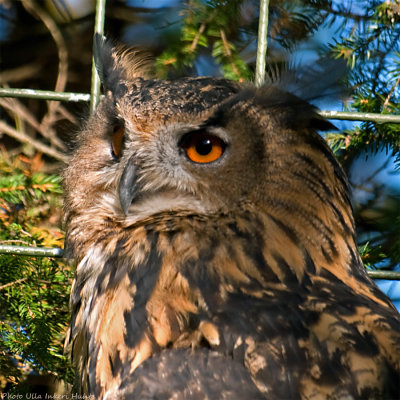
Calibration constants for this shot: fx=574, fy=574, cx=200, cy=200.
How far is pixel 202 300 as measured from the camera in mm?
1334

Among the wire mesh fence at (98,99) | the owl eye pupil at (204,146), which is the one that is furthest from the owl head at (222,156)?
the wire mesh fence at (98,99)

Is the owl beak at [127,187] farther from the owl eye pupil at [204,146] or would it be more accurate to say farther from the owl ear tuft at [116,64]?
the owl ear tuft at [116,64]

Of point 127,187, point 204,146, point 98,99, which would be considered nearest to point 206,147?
point 204,146

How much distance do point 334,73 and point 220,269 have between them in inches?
25.4

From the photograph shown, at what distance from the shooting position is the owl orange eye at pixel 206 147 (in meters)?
1.50

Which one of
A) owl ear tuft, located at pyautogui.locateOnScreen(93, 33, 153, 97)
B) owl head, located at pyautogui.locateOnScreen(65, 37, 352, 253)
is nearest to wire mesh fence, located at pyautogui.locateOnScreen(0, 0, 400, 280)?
owl ear tuft, located at pyautogui.locateOnScreen(93, 33, 153, 97)

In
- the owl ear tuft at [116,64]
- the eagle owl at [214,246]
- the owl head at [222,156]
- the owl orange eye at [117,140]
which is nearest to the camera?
the eagle owl at [214,246]

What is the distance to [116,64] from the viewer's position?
1.84 m

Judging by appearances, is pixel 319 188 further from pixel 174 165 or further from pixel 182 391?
pixel 182 391

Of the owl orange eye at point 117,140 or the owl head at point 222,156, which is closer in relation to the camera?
the owl head at point 222,156

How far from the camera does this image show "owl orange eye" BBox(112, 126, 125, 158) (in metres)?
1.62

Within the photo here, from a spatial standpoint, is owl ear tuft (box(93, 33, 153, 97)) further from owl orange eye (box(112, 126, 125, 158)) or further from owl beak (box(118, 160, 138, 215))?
owl beak (box(118, 160, 138, 215))

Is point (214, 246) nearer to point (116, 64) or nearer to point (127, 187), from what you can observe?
→ point (127, 187)

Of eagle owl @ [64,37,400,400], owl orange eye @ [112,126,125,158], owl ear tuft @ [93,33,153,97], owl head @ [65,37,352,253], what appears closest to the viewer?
eagle owl @ [64,37,400,400]
